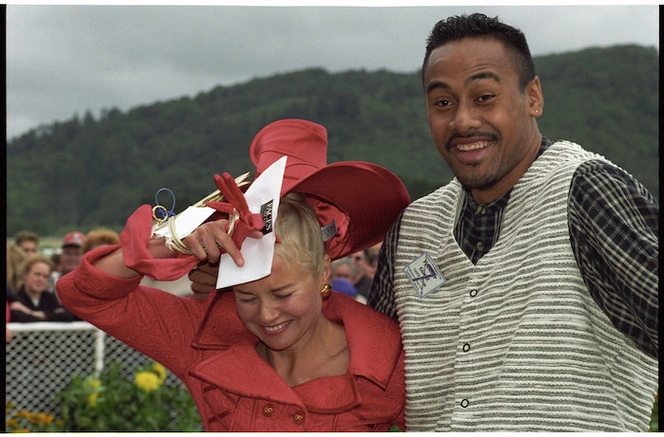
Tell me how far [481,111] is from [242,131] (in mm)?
35566

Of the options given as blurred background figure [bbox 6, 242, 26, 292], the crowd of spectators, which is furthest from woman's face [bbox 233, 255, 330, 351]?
blurred background figure [bbox 6, 242, 26, 292]

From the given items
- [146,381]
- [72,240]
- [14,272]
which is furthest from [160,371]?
[72,240]

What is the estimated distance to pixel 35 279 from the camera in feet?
22.8

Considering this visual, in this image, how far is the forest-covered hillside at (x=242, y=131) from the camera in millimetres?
32719

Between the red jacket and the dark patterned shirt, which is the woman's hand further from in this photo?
the dark patterned shirt

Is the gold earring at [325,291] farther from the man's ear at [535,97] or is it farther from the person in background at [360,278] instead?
the person in background at [360,278]

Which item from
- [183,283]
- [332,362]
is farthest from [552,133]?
[332,362]

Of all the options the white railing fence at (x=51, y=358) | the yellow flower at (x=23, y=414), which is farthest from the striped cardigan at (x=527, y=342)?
the white railing fence at (x=51, y=358)

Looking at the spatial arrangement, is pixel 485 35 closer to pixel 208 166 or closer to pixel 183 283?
pixel 183 283

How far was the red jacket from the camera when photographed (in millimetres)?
2605

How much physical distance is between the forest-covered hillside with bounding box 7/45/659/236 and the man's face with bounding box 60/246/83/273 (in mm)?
21442

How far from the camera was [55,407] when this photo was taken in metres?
6.17

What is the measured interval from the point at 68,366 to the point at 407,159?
77.0 feet

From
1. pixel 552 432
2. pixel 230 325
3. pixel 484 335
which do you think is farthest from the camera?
pixel 230 325
